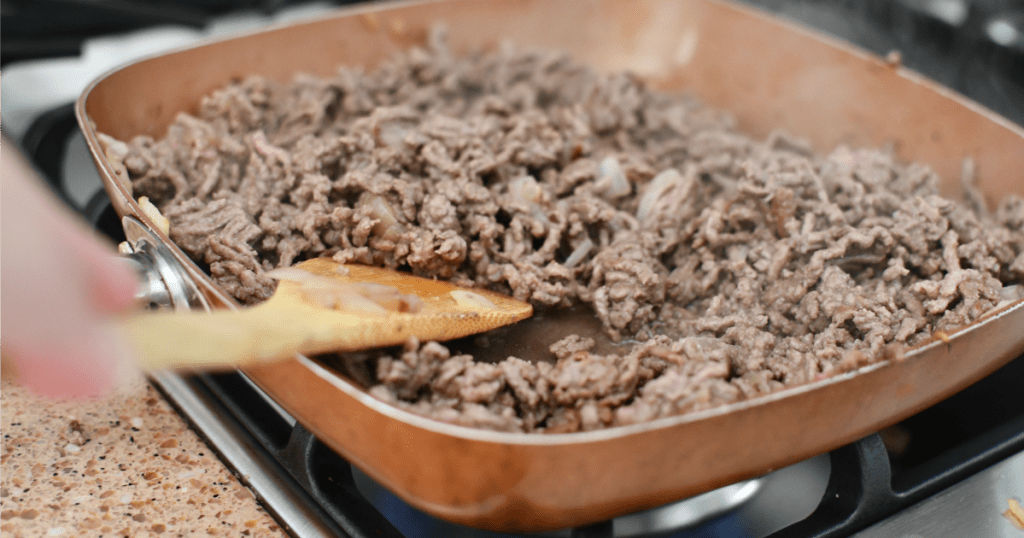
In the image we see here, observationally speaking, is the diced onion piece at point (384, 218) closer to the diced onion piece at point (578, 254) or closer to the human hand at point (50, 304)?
the diced onion piece at point (578, 254)

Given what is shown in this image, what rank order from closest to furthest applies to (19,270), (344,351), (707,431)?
(19,270) → (707,431) → (344,351)

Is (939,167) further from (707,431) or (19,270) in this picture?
(19,270)

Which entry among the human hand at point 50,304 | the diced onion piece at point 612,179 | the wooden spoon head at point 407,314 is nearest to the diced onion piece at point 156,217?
the wooden spoon head at point 407,314

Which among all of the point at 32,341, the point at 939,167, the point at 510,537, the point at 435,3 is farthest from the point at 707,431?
the point at 435,3

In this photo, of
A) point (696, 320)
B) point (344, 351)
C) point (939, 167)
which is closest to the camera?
point (344, 351)

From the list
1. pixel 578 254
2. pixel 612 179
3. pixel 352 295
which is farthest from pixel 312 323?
pixel 612 179

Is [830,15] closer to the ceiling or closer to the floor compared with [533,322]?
closer to the ceiling
